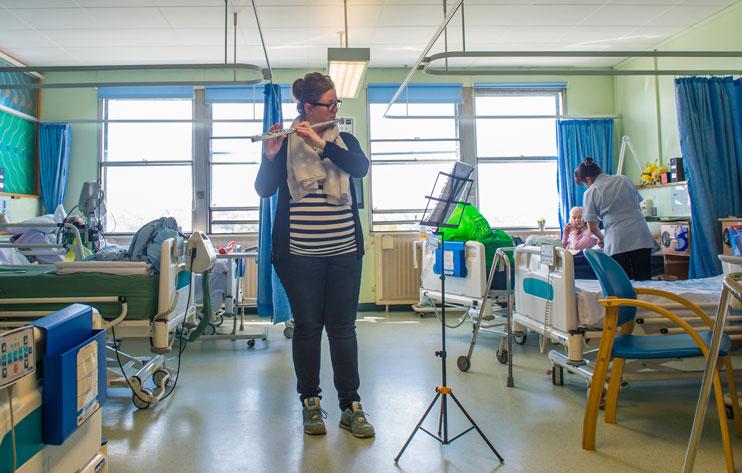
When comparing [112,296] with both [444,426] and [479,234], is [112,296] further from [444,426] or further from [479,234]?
[479,234]

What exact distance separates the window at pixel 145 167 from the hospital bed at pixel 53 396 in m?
4.78

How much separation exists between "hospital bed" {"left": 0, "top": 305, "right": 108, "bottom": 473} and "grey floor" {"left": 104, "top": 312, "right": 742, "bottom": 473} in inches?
29.3

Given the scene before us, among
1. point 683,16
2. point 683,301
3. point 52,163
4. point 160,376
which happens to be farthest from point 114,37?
point 683,16

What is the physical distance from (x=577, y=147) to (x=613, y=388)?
421 centimetres

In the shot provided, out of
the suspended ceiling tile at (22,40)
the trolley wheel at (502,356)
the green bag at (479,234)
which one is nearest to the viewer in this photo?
the trolley wheel at (502,356)

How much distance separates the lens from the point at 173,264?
2.49m

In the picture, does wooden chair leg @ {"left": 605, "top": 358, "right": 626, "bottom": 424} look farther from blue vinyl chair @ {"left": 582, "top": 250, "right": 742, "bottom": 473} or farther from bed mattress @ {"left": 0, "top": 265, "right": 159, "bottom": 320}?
bed mattress @ {"left": 0, "top": 265, "right": 159, "bottom": 320}

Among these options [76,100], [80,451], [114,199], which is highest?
[76,100]

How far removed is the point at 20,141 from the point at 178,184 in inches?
61.7

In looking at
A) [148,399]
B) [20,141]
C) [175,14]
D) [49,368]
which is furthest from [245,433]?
[20,141]

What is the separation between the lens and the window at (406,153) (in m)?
5.83

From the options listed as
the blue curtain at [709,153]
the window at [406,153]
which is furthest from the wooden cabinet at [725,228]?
the window at [406,153]

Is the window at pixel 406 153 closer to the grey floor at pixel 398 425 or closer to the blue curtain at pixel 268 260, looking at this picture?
the blue curtain at pixel 268 260

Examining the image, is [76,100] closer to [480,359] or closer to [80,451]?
[480,359]
